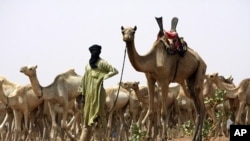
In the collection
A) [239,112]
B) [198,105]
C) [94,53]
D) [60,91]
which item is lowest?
[239,112]

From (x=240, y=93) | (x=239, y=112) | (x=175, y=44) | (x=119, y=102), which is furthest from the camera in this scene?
(x=119, y=102)

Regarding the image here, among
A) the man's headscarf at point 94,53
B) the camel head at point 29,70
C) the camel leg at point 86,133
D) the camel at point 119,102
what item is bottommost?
the camel leg at point 86,133

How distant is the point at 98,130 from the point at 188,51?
289 centimetres

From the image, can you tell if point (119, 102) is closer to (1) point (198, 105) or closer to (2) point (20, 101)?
(2) point (20, 101)

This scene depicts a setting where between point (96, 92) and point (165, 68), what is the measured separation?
1.83m

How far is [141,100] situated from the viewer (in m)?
18.6

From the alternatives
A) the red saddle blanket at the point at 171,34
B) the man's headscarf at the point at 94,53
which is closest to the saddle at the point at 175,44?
the red saddle blanket at the point at 171,34

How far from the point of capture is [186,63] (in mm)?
11883

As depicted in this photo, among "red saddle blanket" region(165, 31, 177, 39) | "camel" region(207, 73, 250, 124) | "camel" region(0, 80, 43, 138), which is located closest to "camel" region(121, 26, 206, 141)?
"red saddle blanket" region(165, 31, 177, 39)

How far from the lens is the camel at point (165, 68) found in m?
10.9

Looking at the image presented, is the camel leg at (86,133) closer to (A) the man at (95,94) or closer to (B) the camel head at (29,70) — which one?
(A) the man at (95,94)

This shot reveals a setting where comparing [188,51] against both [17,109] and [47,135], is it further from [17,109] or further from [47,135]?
[47,135]

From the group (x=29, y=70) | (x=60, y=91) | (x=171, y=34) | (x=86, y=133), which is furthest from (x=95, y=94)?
(x=60, y=91)

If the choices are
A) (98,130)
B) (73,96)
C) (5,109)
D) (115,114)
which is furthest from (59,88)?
(98,130)
